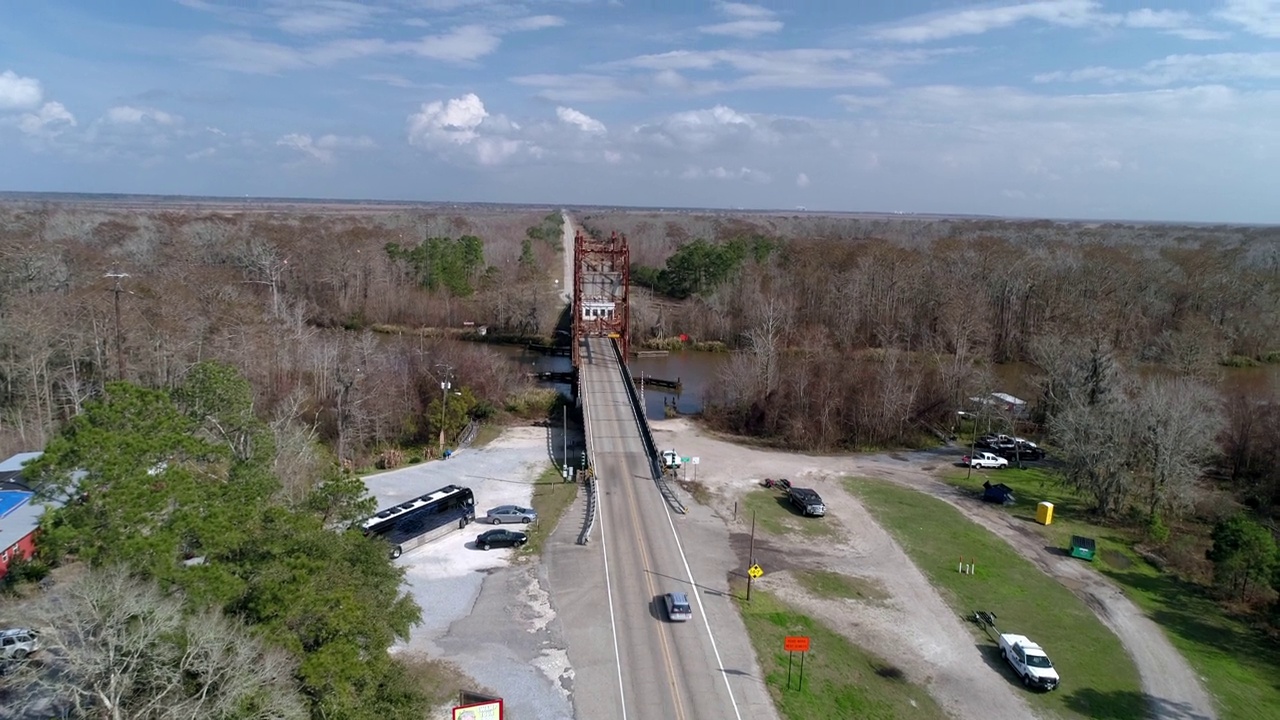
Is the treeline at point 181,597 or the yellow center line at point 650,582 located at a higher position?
the treeline at point 181,597

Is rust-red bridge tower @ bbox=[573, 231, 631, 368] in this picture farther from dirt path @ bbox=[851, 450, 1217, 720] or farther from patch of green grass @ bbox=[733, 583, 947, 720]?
patch of green grass @ bbox=[733, 583, 947, 720]

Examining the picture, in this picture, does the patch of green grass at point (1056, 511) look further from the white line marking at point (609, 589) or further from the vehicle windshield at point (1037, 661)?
the white line marking at point (609, 589)

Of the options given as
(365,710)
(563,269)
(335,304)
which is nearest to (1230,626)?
(365,710)

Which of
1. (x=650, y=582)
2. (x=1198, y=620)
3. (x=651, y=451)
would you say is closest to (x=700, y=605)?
(x=650, y=582)

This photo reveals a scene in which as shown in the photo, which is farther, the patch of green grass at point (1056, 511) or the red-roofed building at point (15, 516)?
the patch of green grass at point (1056, 511)

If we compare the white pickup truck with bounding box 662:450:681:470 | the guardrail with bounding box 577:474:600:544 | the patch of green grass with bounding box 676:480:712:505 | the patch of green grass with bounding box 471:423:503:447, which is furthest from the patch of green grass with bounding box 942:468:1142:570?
the patch of green grass with bounding box 471:423:503:447

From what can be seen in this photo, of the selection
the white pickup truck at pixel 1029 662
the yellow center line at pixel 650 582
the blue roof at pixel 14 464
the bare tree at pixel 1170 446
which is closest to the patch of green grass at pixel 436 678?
the yellow center line at pixel 650 582

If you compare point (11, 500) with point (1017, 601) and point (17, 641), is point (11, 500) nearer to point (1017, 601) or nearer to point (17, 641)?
point (17, 641)

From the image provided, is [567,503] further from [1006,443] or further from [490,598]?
[1006,443]
